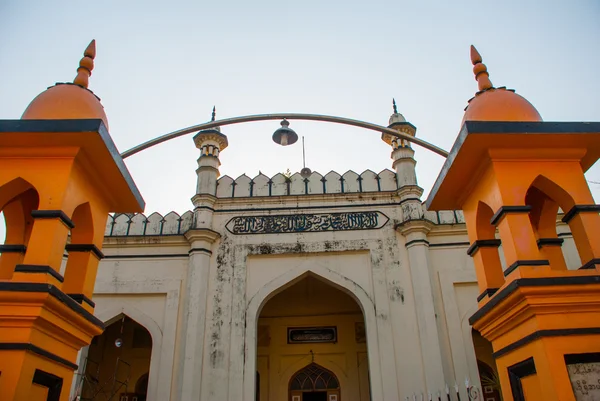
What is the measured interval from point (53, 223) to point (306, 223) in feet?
18.8

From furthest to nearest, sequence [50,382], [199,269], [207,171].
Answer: [207,171]
[199,269]
[50,382]

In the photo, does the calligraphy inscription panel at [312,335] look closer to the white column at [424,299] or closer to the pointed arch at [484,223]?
the white column at [424,299]

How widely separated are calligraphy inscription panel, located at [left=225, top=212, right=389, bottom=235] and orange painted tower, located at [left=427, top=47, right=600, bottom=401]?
4.27m

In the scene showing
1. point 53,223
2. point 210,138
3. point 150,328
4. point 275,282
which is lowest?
point 53,223

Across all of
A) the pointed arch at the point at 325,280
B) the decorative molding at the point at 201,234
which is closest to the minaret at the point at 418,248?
the pointed arch at the point at 325,280

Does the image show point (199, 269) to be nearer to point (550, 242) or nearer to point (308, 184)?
point (308, 184)

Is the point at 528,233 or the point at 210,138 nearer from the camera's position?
the point at 528,233

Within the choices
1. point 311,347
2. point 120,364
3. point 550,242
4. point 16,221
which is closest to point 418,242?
point 311,347

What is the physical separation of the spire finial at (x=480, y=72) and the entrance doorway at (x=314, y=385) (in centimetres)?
703

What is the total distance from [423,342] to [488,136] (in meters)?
4.88

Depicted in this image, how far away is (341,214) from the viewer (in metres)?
8.83

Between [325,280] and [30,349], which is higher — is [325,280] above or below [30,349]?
above

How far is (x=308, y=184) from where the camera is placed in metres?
9.16

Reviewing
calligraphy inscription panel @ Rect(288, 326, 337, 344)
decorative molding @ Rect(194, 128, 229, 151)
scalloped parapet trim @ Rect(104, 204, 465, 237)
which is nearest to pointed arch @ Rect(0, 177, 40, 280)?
scalloped parapet trim @ Rect(104, 204, 465, 237)
